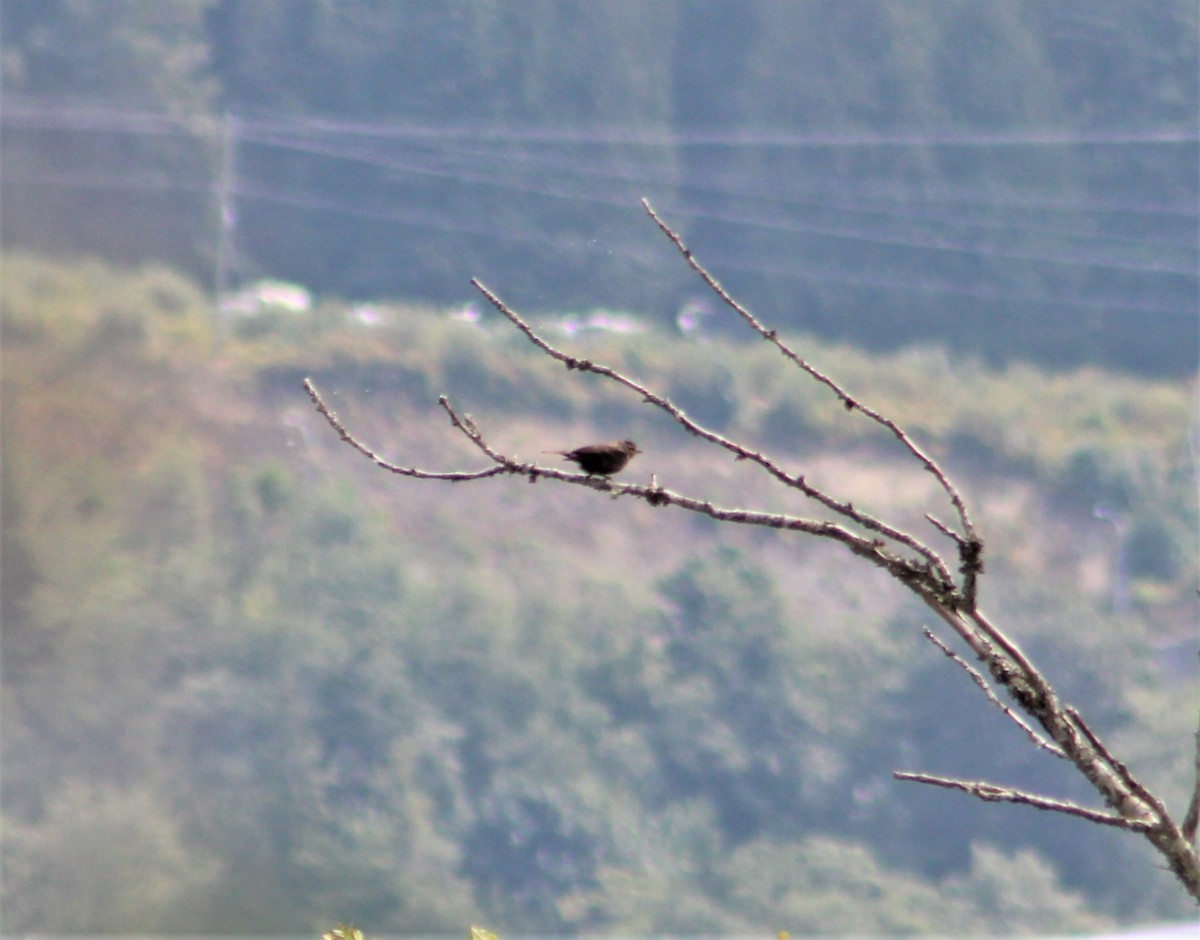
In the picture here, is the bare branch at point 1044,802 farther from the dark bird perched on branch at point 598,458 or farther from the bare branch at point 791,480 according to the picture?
the dark bird perched on branch at point 598,458

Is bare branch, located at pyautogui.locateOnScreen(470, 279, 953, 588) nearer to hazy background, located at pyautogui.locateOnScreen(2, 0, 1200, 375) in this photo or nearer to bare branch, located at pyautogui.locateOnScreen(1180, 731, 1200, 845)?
bare branch, located at pyautogui.locateOnScreen(1180, 731, 1200, 845)

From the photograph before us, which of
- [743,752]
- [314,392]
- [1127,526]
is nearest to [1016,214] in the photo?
[1127,526]

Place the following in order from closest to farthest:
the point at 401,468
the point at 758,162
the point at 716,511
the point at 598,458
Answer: the point at 716,511 → the point at 401,468 → the point at 598,458 → the point at 758,162

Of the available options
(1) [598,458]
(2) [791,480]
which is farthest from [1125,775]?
(1) [598,458]

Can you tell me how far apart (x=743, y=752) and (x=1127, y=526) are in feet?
11.1

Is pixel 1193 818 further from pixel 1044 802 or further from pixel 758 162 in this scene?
pixel 758 162

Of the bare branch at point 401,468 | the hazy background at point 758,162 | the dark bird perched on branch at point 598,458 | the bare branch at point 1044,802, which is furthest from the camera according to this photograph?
the hazy background at point 758,162

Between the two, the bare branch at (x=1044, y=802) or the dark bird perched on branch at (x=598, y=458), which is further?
the dark bird perched on branch at (x=598, y=458)

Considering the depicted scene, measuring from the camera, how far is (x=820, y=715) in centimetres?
1010

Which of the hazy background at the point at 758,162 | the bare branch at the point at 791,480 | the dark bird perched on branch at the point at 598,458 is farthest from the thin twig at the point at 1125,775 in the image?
the hazy background at the point at 758,162

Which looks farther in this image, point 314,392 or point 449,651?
point 449,651

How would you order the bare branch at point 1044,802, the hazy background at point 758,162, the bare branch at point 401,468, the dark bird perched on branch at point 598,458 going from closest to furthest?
1. the bare branch at point 1044,802
2. the bare branch at point 401,468
3. the dark bird perched on branch at point 598,458
4. the hazy background at point 758,162

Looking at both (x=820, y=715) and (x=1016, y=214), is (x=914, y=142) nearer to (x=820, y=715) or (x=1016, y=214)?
(x=1016, y=214)

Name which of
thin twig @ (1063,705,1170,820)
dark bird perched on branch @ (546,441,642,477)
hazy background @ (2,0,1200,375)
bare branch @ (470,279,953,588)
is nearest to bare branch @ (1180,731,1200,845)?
thin twig @ (1063,705,1170,820)
